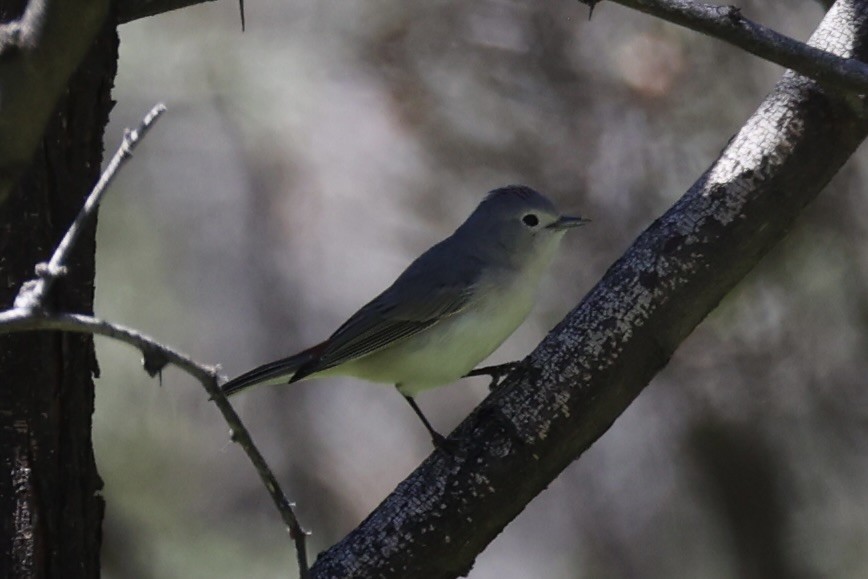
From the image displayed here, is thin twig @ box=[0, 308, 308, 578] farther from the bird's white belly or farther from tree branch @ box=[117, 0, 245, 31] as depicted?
the bird's white belly

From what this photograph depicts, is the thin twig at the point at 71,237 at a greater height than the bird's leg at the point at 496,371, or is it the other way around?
the bird's leg at the point at 496,371

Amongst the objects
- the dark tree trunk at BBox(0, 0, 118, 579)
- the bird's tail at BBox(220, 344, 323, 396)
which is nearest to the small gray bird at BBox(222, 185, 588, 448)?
the bird's tail at BBox(220, 344, 323, 396)

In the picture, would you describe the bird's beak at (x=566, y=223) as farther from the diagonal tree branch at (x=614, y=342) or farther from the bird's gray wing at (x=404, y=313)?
the diagonal tree branch at (x=614, y=342)

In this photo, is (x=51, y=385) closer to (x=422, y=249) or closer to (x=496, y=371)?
(x=496, y=371)

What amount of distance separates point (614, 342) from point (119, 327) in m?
1.42

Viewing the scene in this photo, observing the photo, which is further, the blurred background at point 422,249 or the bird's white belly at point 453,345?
the blurred background at point 422,249

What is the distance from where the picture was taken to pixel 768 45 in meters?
2.39

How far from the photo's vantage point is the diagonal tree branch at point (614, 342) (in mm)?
2658

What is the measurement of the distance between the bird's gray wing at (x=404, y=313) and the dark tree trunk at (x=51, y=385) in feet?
3.48

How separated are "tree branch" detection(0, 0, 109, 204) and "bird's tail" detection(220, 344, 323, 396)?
210 centimetres

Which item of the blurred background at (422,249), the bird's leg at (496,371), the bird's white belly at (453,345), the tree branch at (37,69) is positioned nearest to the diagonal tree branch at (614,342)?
the bird's leg at (496,371)

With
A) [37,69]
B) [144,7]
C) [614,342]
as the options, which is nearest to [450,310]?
[614,342]

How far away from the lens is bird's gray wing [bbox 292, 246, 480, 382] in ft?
11.8

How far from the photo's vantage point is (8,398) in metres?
2.47
